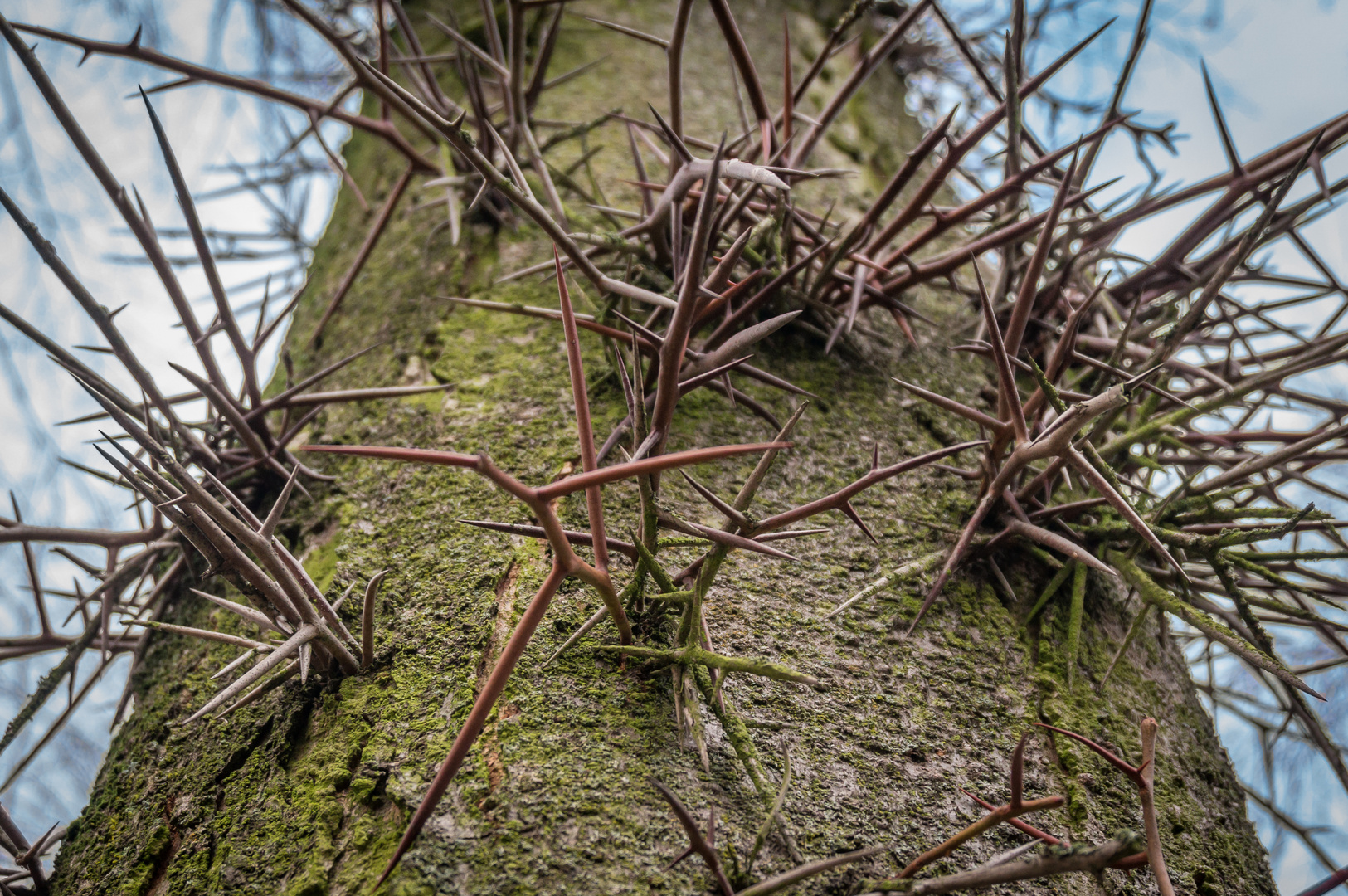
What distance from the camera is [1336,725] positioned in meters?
2.74

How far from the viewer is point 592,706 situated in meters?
0.71

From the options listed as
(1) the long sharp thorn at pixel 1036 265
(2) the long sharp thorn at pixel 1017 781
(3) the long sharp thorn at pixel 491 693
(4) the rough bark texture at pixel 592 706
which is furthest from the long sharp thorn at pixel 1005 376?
(3) the long sharp thorn at pixel 491 693

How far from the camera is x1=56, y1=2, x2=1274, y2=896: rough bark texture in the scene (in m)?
0.66

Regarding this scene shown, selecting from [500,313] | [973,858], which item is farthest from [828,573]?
[500,313]

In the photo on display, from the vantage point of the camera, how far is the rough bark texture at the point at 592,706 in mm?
660

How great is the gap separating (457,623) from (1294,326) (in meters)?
1.82

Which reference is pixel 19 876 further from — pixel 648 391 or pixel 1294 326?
pixel 1294 326

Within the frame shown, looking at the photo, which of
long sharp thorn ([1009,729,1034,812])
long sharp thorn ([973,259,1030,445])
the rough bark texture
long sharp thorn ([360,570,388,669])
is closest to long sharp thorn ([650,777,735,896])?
the rough bark texture

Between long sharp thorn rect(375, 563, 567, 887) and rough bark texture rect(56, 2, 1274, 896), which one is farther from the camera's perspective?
rough bark texture rect(56, 2, 1274, 896)

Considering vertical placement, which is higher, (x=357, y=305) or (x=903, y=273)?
(x=357, y=305)

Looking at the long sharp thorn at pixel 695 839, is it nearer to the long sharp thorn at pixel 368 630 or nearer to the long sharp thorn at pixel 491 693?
the long sharp thorn at pixel 491 693

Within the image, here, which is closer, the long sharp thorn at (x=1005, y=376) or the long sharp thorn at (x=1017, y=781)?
the long sharp thorn at (x=1017, y=781)

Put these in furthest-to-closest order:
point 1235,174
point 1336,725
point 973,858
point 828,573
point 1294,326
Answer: point 1336,725, point 1294,326, point 1235,174, point 828,573, point 973,858

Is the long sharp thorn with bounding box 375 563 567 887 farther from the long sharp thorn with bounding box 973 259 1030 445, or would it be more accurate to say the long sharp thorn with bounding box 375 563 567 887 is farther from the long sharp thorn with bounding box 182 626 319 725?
the long sharp thorn with bounding box 973 259 1030 445
